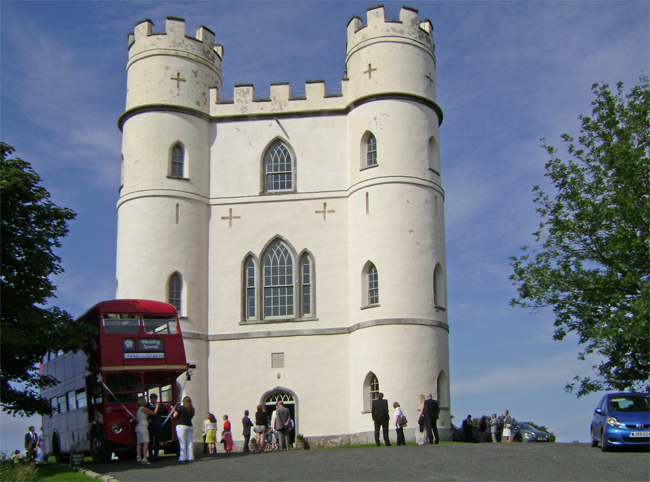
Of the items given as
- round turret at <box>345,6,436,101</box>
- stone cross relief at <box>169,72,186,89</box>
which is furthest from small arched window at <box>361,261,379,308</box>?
stone cross relief at <box>169,72,186,89</box>

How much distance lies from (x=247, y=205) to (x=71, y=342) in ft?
46.3

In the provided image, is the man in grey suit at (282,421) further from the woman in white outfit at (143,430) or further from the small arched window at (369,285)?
the small arched window at (369,285)

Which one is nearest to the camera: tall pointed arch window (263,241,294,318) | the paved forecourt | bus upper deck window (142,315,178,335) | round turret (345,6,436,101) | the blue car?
the paved forecourt

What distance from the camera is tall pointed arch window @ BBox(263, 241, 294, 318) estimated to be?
33.4m

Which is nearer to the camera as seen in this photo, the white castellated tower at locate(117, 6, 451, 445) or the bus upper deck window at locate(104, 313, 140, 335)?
the bus upper deck window at locate(104, 313, 140, 335)

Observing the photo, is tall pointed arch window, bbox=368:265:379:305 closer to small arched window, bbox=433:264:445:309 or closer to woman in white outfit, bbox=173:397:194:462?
small arched window, bbox=433:264:445:309

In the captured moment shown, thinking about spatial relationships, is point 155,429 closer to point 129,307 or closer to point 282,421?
point 129,307

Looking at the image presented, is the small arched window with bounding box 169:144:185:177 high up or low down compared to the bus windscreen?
up

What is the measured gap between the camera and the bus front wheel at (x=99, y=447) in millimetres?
22141

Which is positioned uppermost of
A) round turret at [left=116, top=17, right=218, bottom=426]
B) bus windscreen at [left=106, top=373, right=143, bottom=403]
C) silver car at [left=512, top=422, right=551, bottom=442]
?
round turret at [left=116, top=17, right=218, bottom=426]

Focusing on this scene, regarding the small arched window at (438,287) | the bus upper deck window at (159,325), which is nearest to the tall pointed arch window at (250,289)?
the small arched window at (438,287)

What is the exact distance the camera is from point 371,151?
111 feet

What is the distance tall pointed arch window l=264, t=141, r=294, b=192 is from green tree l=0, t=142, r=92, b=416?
12.8 metres

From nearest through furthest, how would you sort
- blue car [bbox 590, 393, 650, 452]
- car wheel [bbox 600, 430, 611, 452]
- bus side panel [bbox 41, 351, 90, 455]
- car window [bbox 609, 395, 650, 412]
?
blue car [bbox 590, 393, 650, 452], car wheel [bbox 600, 430, 611, 452], car window [bbox 609, 395, 650, 412], bus side panel [bbox 41, 351, 90, 455]
